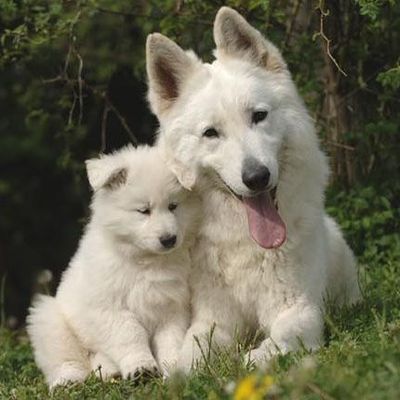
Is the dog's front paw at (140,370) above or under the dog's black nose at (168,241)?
under

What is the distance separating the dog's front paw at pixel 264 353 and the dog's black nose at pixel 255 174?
824 millimetres

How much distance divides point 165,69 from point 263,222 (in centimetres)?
105

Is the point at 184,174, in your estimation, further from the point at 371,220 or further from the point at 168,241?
the point at 371,220

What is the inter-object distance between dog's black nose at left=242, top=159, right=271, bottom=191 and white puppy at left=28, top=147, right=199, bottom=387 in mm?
524

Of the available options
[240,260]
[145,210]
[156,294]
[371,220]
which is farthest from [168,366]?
[371,220]

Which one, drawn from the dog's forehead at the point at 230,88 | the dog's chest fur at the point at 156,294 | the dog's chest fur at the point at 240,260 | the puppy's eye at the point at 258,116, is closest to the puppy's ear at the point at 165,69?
the dog's forehead at the point at 230,88

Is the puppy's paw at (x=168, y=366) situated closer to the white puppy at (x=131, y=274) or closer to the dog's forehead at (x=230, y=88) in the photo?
the white puppy at (x=131, y=274)

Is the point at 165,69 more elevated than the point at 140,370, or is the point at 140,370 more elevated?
the point at 165,69

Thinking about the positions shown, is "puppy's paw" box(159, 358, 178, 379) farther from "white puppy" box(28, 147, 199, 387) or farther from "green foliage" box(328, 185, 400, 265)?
"green foliage" box(328, 185, 400, 265)

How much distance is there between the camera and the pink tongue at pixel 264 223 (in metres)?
5.52

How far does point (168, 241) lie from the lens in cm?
548

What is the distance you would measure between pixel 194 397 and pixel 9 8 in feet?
12.3

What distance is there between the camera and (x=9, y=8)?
23.7 feet

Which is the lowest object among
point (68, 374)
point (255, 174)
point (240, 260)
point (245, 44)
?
point (68, 374)
